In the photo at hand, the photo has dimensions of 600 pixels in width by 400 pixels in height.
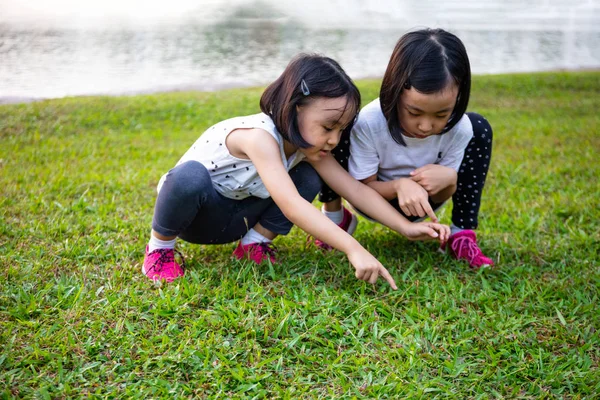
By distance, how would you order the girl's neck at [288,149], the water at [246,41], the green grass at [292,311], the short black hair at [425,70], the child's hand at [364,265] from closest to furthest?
1. the green grass at [292,311]
2. the child's hand at [364,265]
3. the short black hair at [425,70]
4. the girl's neck at [288,149]
5. the water at [246,41]

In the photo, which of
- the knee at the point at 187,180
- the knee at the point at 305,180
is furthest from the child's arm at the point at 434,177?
the knee at the point at 187,180

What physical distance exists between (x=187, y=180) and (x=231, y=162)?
0.58ft

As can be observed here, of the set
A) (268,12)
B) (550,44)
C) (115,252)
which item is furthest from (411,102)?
(550,44)

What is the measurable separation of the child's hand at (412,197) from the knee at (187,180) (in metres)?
0.69

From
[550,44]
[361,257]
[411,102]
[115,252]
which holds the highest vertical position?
[411,102]

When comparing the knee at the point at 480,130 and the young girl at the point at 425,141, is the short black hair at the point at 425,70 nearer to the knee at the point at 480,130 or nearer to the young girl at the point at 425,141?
the young girl at the point at 425,141

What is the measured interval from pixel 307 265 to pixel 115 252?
751 mm

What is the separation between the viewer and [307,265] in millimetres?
2250

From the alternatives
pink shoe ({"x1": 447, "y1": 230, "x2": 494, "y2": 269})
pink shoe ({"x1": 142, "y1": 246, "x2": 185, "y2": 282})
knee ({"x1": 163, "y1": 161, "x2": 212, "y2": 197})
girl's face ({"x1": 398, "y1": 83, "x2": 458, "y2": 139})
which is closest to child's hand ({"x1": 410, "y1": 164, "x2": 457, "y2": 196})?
girl's face ({"x1": 398, "y1": 83, "x2": 458, "y2": 139})

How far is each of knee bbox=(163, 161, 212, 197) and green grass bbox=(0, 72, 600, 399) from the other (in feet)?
1.01

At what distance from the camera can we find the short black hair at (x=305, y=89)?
1.92 meters

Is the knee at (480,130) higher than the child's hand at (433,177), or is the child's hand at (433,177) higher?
the knee at (480,130)

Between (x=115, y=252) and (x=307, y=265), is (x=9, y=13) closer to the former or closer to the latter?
(x=115, y=252)

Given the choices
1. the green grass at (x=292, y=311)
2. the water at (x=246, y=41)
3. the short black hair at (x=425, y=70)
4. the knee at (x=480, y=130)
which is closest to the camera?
the green grass at (x=292, y=311)
